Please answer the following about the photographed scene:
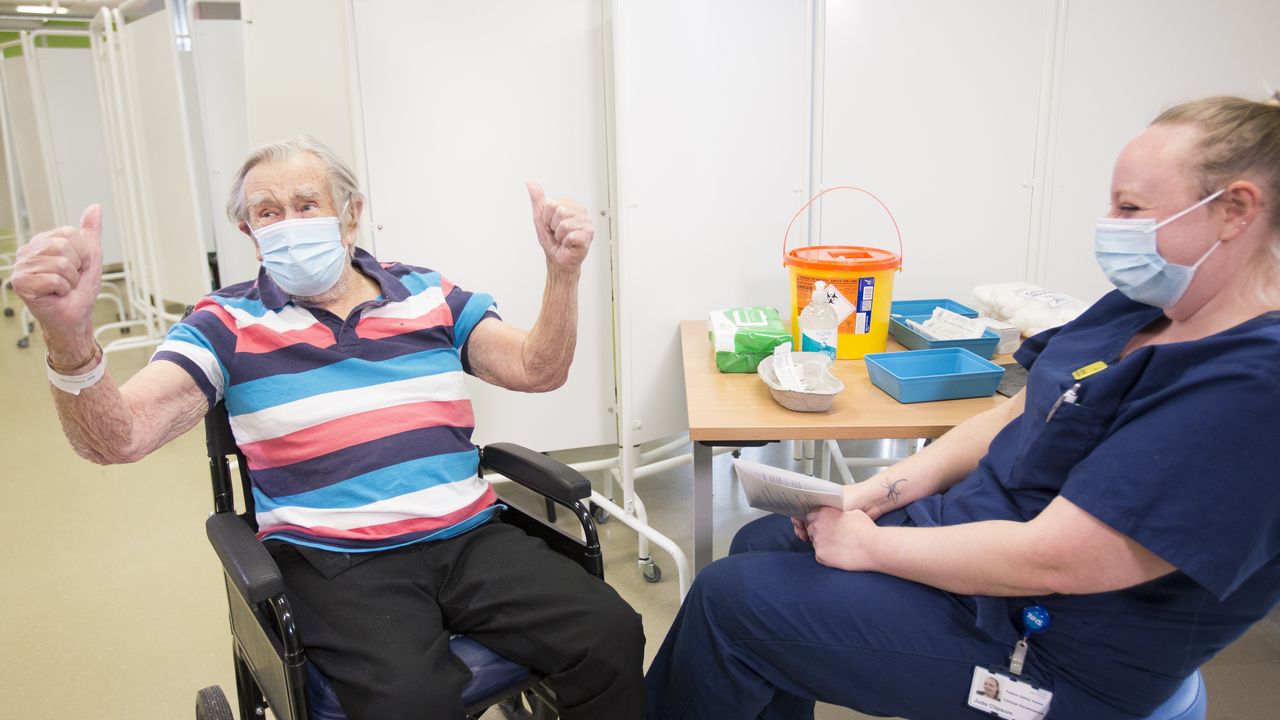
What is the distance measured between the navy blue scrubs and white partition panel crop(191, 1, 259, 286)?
3.25 metres

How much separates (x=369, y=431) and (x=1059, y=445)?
3.76 ft

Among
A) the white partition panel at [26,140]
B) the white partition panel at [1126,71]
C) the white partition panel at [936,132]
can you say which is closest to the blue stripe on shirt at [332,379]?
the white partition panel at [936,132]

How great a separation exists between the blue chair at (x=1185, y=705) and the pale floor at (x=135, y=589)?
89 centimetres

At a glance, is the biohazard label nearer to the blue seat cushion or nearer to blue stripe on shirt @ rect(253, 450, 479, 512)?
blue stripe on shirt @ rect(253, 450, 479, 512)

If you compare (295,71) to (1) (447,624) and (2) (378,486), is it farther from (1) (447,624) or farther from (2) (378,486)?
(1) (447,624)

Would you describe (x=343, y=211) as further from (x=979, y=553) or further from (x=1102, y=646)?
(x=1102, y=646)

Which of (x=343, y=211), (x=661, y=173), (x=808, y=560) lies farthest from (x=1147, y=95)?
(x=343, y=211)

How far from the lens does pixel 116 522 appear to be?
303cm

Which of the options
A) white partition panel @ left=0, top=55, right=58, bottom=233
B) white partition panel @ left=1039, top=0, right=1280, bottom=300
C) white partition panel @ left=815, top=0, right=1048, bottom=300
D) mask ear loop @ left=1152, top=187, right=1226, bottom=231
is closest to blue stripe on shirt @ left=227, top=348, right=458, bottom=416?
mask ear loop @ left=1152, top=187, right=1226, bottom=231

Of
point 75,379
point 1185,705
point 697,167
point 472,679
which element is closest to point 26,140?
point 697,167

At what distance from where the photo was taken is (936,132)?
8.59ft

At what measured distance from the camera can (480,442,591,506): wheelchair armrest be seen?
4.96 feet

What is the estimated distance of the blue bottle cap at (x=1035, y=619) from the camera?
3.83 feet

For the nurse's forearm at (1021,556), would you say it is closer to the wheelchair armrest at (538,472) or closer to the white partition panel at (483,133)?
the wheelchair armrest at (538,472)
